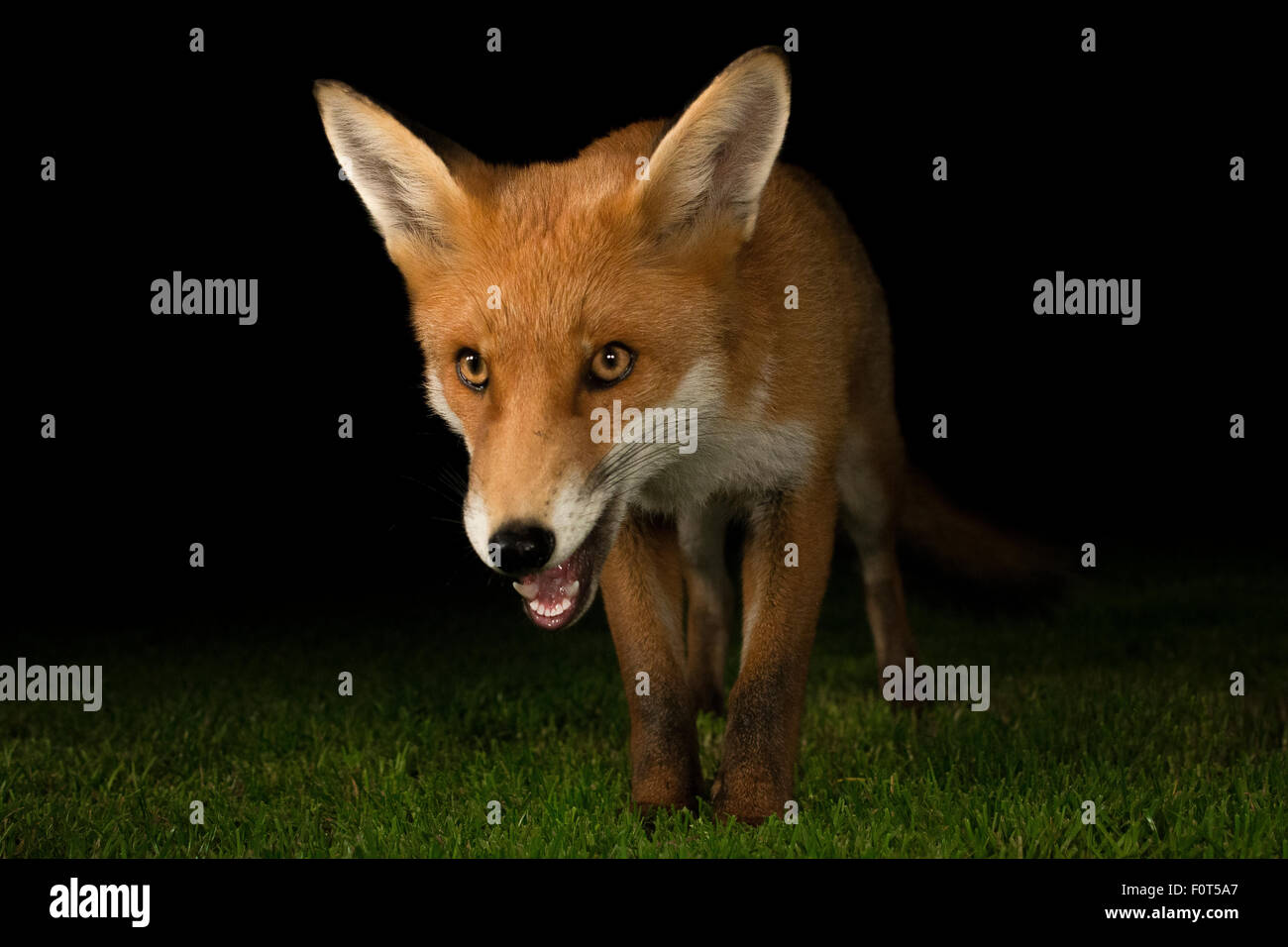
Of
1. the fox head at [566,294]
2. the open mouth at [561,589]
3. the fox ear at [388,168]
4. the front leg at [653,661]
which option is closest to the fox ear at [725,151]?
the fox head at [566,294]

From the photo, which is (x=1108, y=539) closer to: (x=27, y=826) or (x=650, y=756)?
(x=650, y=756)

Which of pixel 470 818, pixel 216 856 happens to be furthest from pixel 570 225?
pixel 216 856

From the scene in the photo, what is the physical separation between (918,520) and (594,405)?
306cm

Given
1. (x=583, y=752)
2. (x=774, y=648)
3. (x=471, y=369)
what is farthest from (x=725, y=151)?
(x=583, y=752)

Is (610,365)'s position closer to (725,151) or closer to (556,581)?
(556,581)

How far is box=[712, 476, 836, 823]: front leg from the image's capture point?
3654 millimetres

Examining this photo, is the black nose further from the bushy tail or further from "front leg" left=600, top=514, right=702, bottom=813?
the bushy tail

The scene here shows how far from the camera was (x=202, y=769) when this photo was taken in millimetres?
4332

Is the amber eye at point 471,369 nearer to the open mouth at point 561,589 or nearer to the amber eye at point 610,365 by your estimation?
the amber eye at point 610,365

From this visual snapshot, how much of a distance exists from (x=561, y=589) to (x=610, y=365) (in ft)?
1.90

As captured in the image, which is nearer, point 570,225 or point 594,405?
point 594,405

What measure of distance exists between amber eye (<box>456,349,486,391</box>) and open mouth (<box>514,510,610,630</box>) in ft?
1.52

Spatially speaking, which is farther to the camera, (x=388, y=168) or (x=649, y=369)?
(x=388, y=168)

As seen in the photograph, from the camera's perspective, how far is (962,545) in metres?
5.89
